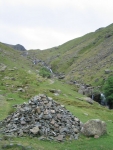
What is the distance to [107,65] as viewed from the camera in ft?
447

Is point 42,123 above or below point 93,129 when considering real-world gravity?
above

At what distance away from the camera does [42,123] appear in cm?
2936

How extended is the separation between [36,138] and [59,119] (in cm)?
442

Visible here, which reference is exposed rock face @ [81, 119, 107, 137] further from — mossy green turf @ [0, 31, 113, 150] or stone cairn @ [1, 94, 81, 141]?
stone cairn @ [1, 94, 81, 141]

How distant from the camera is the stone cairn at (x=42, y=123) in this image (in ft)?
93.2

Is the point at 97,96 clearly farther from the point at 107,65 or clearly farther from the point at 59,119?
the point at 59,119

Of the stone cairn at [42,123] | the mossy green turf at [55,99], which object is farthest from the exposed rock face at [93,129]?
the stone cairn at [42,123]

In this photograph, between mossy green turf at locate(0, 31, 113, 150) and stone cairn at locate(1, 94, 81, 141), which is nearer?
mossy green turf at locate(0, 31, 113, 150)

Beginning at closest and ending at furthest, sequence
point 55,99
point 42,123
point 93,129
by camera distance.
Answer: point 42,123 < point 93,129 < point 55,99

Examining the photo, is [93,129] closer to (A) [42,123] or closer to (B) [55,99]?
(A) [42,123]

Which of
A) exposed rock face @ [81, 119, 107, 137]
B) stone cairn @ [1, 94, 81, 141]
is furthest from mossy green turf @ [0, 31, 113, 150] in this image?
stone cairn @ [1, 94, 81, 141]

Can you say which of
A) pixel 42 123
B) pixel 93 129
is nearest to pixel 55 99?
pixel 93 129

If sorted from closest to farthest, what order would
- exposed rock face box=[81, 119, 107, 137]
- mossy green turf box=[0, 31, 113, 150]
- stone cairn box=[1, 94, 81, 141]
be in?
mossy green turf box=[0, 31, 113, 150]
stone cairn box=[1, 94, 81, 141]
exposed rock face box=[81, 119, 107, 137]

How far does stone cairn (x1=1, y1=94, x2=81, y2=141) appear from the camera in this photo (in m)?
28.4
